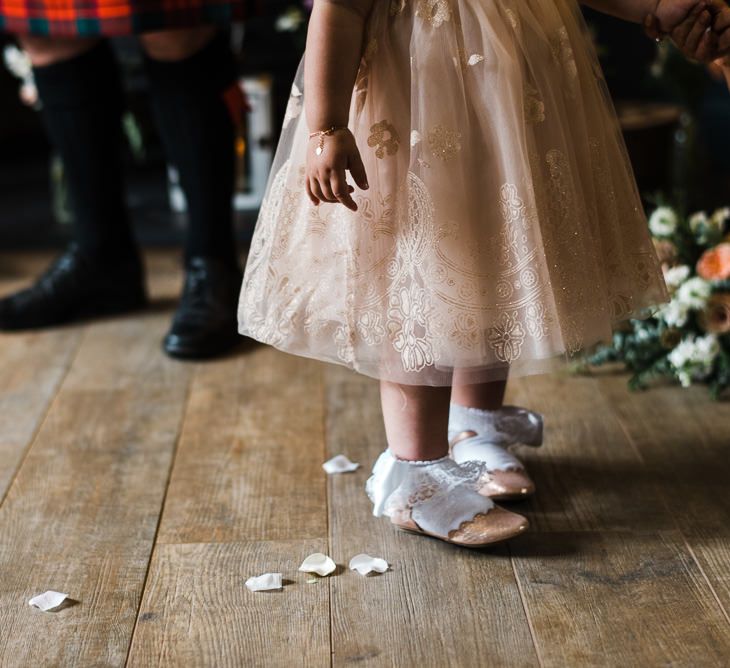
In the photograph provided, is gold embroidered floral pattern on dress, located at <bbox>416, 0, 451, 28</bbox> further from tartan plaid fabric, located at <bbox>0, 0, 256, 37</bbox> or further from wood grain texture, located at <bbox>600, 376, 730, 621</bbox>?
tartan plaid fabric, located at <bbox>0, 0, 256, 37</bbox>

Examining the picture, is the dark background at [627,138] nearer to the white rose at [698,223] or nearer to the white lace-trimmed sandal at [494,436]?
the white rose at [698,223]

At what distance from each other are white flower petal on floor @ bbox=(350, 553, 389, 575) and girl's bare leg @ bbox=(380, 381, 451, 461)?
0.41 feet

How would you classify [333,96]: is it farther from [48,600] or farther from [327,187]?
[48,600]

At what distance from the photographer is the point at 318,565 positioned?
1.01 metres

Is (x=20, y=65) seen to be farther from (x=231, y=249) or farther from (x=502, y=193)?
(x=502, y=193)

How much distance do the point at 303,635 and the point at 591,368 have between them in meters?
0.80

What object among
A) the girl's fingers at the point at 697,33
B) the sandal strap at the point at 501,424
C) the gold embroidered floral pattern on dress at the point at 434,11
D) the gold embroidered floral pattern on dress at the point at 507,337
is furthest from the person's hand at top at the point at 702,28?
the sandal strap at the point at 501,424

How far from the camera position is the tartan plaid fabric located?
1562mm

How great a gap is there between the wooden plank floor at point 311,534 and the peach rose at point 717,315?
10 centimetres

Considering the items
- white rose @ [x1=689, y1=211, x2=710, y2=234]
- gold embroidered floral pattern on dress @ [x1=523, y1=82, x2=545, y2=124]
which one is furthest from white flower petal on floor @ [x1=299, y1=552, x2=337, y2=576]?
white rose @ [x1=689, y1=211, x2=710, y2=234]

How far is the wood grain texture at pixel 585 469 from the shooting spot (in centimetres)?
110

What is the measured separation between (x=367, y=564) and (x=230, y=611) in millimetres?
153

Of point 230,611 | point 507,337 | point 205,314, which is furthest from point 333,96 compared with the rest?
point 205,314

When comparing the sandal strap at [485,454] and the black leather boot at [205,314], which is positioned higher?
the sandal strap at [485,454]
